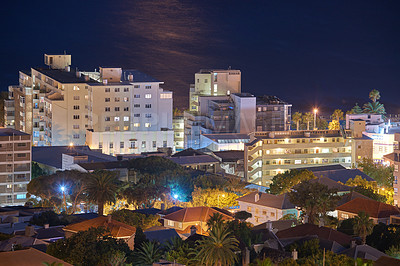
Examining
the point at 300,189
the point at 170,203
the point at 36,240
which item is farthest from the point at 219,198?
the point at 36,240

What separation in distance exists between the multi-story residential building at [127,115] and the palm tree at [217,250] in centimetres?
4167

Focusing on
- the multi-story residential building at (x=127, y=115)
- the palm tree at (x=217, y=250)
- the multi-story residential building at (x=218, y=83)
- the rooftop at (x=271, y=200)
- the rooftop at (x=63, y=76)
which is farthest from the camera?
the multi-story residential building at (x=218, y=83)

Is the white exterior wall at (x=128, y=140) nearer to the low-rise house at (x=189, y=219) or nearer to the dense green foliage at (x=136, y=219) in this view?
the low-rise house at (x=189, y=219)

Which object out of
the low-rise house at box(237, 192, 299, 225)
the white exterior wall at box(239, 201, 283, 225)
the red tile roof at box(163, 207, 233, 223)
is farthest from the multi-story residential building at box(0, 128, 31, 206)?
the red tile roof at box(163, 207, 233, 223)

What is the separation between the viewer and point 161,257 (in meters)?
39.2

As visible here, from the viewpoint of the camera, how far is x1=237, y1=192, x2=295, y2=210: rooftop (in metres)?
53.5

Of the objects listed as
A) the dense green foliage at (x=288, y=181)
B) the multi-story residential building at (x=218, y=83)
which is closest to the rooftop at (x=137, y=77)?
the multi-story residential building at (x=218, y=83)

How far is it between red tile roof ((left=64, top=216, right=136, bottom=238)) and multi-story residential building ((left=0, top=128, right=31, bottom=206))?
21255mm

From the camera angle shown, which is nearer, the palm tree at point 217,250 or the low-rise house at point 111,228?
the palm tree at point 217,250

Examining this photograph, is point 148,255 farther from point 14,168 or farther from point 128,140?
point 128,140

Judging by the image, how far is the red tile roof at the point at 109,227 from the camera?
41.0m

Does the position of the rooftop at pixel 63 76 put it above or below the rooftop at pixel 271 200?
above

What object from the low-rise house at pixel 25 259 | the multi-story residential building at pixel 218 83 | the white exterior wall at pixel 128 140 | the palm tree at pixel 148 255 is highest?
the multi-story residential building at pixel 218 83

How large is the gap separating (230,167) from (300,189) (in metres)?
21.1
